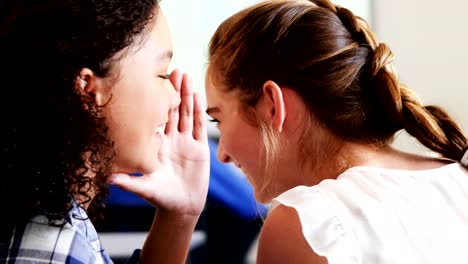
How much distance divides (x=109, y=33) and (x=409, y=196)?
1.56 feet

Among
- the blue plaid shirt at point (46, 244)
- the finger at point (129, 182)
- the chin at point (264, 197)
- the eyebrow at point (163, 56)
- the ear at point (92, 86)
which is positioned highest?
the eyebrow at point (163, 56)

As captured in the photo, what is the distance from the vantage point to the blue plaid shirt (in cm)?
80

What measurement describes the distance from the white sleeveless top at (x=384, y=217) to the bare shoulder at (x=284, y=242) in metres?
0.01

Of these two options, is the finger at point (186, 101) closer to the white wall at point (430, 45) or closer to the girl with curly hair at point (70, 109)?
the girl with curly hair at point (70, 109)

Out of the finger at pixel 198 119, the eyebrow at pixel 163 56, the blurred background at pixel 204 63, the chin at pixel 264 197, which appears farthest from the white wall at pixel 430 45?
the eyebrow at pixel 163 56

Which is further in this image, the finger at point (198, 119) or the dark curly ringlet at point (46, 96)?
the finger at point (198, 119)

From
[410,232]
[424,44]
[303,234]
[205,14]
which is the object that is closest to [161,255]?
[303,234]

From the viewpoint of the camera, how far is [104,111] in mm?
887

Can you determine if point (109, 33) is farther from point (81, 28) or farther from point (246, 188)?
point (246, 188)

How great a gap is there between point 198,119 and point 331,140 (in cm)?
22

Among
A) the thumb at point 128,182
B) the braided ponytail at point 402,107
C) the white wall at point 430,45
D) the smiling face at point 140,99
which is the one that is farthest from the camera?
the white wall at point 430,45

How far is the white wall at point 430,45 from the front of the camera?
1.90 meters

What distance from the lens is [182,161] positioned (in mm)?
1178

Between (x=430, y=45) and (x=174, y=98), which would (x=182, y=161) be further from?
(x=430, y=45)
